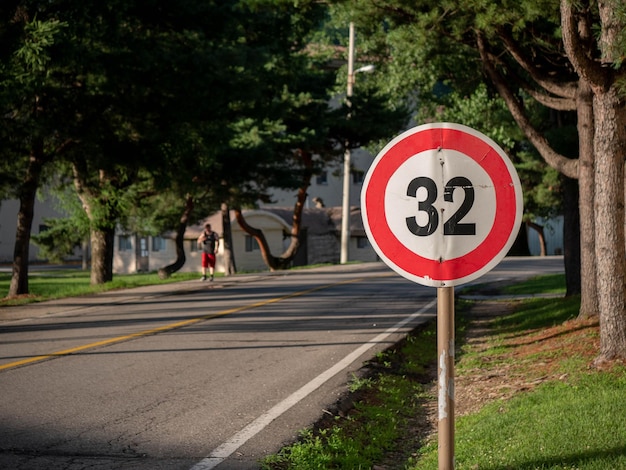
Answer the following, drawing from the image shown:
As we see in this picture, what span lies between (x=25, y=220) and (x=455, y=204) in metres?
20.7

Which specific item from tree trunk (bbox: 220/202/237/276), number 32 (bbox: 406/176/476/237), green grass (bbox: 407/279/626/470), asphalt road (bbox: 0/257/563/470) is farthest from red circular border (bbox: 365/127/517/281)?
tree trunk (bbox: 220/202/237/276)

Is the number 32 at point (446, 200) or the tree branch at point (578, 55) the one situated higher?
the tree branch at point (578, 55)

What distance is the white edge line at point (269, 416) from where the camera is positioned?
6.66 metres

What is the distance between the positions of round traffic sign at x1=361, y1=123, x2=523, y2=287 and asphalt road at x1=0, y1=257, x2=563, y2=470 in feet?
8.31

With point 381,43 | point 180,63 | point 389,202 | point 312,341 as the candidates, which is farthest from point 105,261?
point 389,202

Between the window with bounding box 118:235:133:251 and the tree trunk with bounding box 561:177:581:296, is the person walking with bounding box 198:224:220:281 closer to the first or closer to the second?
the tree trunk with bounding box 561:177:581:296

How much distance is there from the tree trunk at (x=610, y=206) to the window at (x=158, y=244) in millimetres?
52025

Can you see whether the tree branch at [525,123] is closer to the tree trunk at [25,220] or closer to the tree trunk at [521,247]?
the tree trunk at [25,220]

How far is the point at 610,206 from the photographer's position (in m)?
10.3

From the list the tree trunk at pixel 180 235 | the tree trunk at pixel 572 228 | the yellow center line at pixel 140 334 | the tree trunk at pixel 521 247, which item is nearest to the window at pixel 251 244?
the tree trunk at pixel 180 235

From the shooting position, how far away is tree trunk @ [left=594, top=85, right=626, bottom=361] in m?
9.99

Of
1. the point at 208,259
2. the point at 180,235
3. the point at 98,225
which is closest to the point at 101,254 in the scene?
the point at 98,225

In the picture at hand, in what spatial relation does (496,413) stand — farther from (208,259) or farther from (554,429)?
(208,259)

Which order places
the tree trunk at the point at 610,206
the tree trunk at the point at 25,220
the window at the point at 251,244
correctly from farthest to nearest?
1. the window at the point at 251,244
2. the tree trunk at the point at 25,220
3. the tree trunk at the point at 610,206
